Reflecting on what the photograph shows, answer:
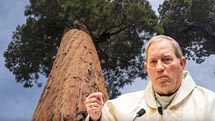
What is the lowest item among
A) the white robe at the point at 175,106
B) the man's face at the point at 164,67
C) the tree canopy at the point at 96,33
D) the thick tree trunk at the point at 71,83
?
the white robe at the point at 175,106

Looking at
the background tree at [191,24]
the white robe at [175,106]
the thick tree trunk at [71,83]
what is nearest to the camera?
the white robe at [175,106]

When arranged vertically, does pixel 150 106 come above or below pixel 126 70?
below

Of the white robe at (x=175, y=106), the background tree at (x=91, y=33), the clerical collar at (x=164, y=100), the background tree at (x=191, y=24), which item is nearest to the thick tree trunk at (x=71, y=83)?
the white robe at (x=175, y=106)

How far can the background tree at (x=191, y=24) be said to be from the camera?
47.3 feet

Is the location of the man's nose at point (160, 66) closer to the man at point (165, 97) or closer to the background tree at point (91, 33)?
the man at point (165, 97)

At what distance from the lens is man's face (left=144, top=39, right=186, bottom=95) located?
2.16 m

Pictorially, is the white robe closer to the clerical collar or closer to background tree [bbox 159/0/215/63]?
the clerical collar

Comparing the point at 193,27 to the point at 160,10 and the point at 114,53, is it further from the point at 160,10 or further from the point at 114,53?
the point at 114,53

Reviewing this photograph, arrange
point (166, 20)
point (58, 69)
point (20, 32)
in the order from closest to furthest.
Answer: point (58, 69) < point (20, 32) < point (166, 20)

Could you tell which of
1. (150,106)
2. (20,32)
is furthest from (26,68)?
(150,106)

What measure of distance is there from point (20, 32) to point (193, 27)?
6.84m

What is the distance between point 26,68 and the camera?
12133 millimetres

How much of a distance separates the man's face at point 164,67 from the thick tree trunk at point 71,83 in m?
2.68

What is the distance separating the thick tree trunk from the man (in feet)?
8.51
